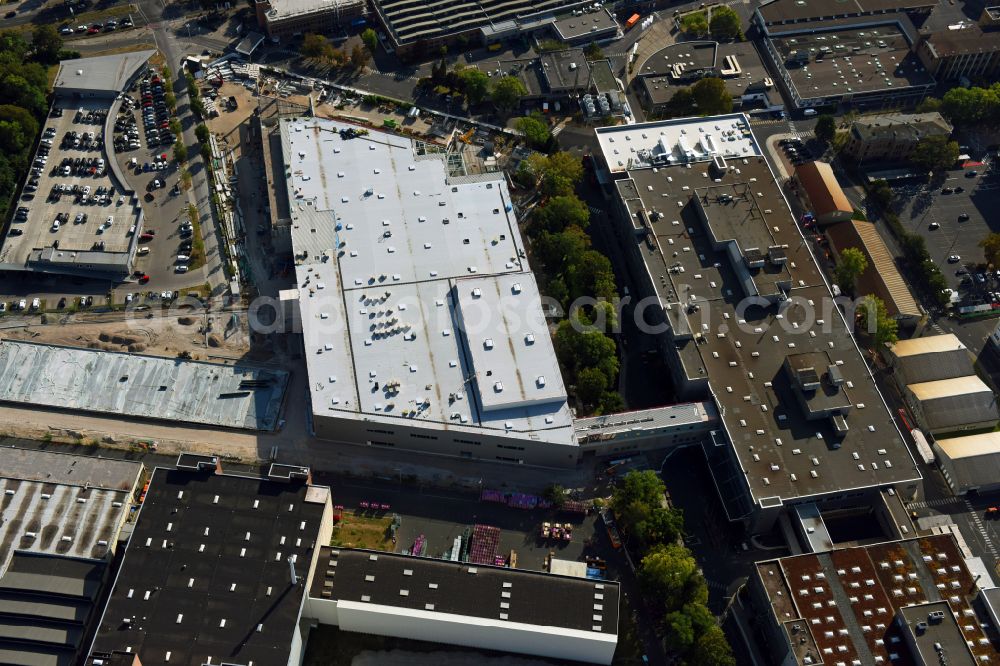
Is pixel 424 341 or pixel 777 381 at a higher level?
pixel 424 341

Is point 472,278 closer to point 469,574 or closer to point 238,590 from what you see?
point 469,574

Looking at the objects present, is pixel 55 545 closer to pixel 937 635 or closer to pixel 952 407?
pixel 937 635

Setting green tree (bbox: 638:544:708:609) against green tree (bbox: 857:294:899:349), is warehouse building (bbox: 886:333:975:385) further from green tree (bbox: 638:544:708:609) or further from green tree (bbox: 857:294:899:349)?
green tree (bbox: 638:544:708:609)

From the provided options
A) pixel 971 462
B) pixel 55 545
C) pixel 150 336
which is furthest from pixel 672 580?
pixel 150 336

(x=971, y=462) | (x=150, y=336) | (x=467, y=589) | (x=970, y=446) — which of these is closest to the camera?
(x=467, y=589)

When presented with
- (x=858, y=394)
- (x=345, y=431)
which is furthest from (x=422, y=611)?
(x=858, y=394)

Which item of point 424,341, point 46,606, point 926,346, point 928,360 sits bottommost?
point 46,606

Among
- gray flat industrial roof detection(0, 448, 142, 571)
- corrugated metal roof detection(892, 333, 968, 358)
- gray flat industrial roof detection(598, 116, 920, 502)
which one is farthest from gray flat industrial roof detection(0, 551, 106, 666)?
corrugated metal roof detection(892, 333, 968, 358)
